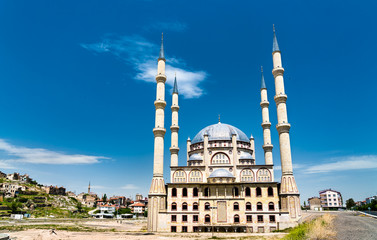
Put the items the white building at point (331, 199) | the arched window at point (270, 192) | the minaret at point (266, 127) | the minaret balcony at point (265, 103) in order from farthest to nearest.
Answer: the white building at point (331, 199) < the minaret balcony at point (265, 103) < the minaret at point (266, 127) < the arched window at point (270, 192)

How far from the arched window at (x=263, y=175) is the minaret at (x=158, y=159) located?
1490 centimetres

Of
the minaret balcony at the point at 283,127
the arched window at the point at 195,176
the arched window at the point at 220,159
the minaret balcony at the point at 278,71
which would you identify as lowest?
the arched window at the point at 195,176

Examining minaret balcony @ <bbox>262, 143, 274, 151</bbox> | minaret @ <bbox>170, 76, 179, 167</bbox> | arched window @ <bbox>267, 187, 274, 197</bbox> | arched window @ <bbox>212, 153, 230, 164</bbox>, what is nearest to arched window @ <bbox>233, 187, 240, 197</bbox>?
arched window @ <bbox>267, 187, 274, 197</bbox>

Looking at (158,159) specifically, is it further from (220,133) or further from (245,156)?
(245,156)

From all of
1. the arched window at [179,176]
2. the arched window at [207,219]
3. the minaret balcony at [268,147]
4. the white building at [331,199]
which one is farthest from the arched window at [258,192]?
the white building at [331,199]

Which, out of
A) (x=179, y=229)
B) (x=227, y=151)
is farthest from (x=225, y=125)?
(x=179, y=229)

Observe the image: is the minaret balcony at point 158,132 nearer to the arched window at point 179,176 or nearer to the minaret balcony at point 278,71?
the arched window at point 179,176

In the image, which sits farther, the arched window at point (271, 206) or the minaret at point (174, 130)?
the minaret at point (174, 130)

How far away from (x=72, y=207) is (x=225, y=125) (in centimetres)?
8985

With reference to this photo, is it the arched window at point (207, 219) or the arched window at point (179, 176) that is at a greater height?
the arched window at point (179, 176)

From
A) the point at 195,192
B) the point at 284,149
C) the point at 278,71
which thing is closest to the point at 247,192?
the point at 195,192

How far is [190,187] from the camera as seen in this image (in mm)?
41438

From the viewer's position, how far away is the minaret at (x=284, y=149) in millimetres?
37866

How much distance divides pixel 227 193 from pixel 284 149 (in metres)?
10.8
